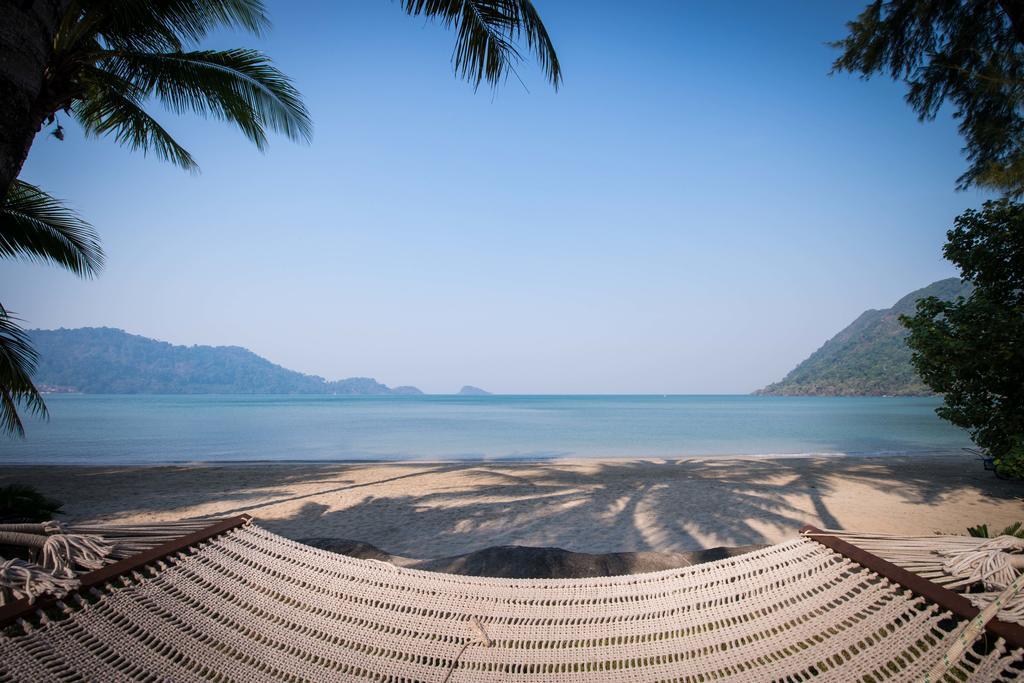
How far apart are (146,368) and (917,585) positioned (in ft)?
307

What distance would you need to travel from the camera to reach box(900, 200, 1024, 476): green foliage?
3.94 m

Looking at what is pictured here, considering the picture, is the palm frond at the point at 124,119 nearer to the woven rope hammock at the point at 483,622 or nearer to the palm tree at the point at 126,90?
the palm tree at the point at 126,90

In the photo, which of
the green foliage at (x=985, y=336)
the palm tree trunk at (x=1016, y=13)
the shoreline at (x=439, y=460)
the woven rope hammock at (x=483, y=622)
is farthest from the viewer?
the shoreline at (x=439, y=460)

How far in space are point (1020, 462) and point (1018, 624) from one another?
3975 mm

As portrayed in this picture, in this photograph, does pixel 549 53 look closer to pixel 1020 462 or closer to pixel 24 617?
pixel 24 617

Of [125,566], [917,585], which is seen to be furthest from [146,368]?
[917,585]

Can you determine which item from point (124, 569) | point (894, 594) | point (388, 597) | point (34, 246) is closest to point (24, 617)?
point (124, 569)

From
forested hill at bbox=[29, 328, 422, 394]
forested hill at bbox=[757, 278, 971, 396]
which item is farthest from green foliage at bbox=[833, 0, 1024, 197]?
forested hill at bbox=[29, 328, 422, 394]

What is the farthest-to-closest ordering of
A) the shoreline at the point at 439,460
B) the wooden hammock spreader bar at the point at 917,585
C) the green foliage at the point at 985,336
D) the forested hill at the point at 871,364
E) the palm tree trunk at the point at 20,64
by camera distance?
the forested hill at the point at 871,364 → the shoreline at the point at 439,460 → the green foliage at the point at 985,336 → the palm tree trunk at the point at 20,64 → the wooden hammock spreader bar at the point at 917,585

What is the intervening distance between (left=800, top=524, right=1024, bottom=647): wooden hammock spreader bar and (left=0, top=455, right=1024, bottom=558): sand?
2011 millimetres

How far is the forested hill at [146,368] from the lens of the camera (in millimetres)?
65375

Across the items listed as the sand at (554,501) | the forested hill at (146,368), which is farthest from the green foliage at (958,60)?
the forested hill at (146,368)

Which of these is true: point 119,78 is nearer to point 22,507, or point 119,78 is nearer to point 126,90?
point 126,90

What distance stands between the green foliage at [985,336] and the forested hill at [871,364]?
144ft
